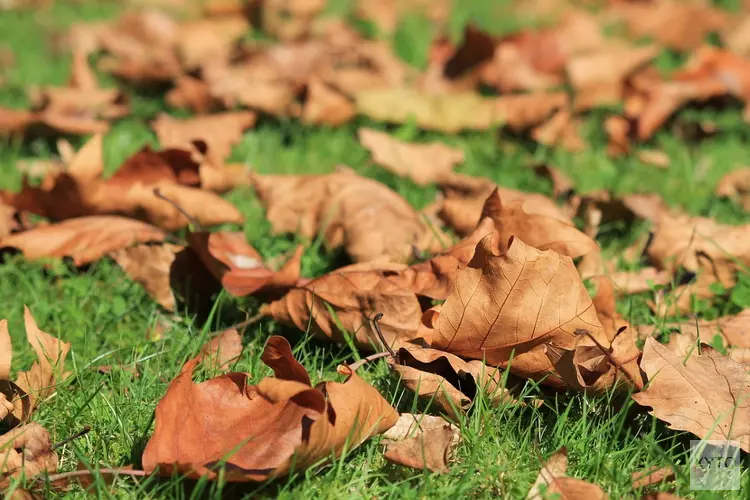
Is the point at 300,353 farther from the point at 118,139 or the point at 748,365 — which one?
the point at 118,139

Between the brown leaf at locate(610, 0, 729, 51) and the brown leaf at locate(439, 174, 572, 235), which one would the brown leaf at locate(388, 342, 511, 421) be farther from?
the brown leaf at locate(610, 0, 729, 51)

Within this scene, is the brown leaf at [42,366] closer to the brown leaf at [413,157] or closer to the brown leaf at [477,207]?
the brown leaf at [477,207]

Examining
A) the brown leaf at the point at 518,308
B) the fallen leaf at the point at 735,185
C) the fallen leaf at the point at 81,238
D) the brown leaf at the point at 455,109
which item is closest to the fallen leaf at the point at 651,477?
the brown leaf at the point at 518,308

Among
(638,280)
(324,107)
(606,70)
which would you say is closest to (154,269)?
(638,280)

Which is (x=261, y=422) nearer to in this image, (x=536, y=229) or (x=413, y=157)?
(x=536, y=229)

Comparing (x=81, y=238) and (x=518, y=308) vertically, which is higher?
(x=518, y=308)

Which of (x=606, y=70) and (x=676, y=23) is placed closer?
(x=606, y=70)

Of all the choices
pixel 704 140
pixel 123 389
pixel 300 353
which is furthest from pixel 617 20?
pixel 123 389
